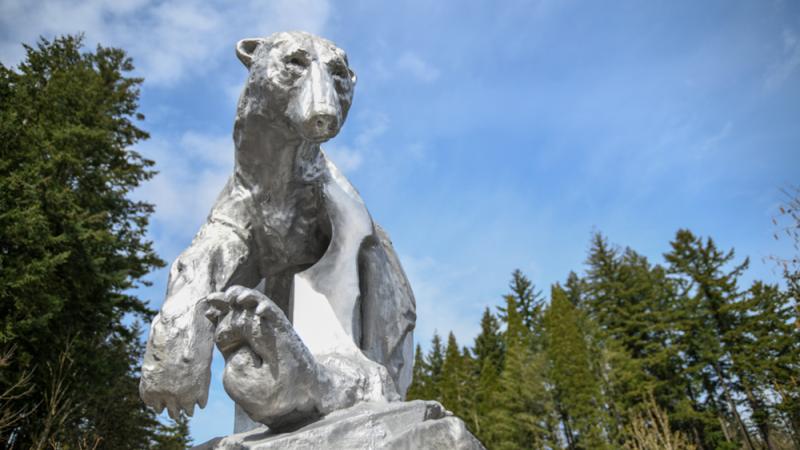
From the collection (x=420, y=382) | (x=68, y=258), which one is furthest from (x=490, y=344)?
(x=68, y=258)

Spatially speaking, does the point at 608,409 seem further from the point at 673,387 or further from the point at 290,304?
the point at 290,304

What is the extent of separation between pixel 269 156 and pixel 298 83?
1.14ft

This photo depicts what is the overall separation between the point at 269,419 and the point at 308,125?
3.36 ft

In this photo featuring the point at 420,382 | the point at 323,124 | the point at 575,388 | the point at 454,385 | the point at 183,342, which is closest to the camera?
the point at 183,342

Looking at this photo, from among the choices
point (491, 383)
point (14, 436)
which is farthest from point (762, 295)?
point (14, 436)

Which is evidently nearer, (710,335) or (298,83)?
(298,83)

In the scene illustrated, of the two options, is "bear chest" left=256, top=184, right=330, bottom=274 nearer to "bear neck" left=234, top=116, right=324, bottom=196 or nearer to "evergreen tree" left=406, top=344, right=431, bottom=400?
"bear neck" left=234, top=116, right=324, bottom=196

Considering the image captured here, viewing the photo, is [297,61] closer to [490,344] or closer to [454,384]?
[454,384]

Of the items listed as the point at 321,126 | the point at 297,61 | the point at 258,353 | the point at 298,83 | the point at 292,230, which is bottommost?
the point at 258,353

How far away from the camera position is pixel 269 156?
240 cm

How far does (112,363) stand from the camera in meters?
13.4

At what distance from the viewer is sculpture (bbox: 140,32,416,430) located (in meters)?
1.70

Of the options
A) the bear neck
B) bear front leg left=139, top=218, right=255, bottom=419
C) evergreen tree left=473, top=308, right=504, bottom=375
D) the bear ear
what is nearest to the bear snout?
the bear neck

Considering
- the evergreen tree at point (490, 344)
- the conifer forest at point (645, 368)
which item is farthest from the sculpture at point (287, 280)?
the evergreen tree at point (490, 344)
